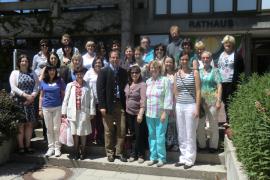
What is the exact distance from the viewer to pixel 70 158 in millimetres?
6953

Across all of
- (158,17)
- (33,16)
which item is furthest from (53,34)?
(158,17)

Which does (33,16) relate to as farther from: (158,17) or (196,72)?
(196,72)

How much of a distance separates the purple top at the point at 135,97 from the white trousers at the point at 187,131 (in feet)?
2.11

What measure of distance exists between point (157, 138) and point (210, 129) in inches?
36.7

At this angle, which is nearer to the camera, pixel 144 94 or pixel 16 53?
pixel 144 94

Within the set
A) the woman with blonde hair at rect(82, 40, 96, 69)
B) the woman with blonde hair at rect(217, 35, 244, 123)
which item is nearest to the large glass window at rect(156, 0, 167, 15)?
the woman with blonde hair at rect(82, 40, 96, 69)

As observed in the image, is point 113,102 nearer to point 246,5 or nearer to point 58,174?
point 58,174

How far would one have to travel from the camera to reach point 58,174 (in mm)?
6531

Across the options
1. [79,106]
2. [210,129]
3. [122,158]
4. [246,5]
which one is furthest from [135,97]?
[246,5]

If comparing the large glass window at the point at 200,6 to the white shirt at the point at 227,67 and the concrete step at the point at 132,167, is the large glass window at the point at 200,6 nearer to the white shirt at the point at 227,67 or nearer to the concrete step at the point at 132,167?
the white shirt at the point at 227,67

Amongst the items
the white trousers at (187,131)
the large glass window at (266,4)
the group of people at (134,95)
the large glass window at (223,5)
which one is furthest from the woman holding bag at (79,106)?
the large glass window at (266,4)

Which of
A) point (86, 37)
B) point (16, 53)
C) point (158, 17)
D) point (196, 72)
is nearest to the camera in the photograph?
point (196, 72)

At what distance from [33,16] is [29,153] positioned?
478 inches

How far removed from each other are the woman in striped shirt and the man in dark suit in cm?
103
